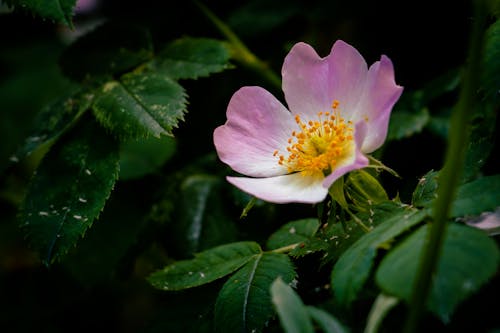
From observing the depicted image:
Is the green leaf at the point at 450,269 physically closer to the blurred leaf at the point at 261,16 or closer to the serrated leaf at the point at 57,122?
the serrated leaf at the point at 57,122

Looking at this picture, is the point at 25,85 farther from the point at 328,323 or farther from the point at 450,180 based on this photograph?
the point at 450,180

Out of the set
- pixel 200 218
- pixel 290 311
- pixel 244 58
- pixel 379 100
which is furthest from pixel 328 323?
pixel 244 58

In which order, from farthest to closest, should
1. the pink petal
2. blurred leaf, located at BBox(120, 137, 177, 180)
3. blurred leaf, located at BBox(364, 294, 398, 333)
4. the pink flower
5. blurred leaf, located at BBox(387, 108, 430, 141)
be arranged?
blurred leaf, located at BBox(120, 137, 177, 180) → blurred leaf, located at BBox(387, 108, 430, 141) → the pink flower → the pink petal → blurred leaf, located at BBox(364, 294, 398, 333)

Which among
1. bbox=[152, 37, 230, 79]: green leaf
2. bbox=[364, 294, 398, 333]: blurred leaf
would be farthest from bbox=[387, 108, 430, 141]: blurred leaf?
bbox=[364, 294, 398, 333]: blurred leaf

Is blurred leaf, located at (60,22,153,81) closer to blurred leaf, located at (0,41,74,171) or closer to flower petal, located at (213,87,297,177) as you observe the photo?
flower petal, located at (213,87,297,177)

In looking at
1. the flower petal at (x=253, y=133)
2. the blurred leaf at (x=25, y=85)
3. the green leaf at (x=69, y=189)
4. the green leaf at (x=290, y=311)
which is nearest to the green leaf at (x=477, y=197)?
the green leaf at (x=290, y=311)
